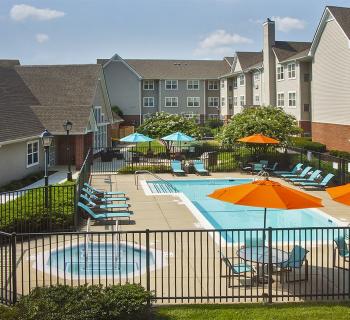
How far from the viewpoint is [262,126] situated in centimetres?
3344

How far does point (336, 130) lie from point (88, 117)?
19452 mm

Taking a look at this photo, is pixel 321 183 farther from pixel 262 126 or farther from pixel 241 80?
pixel 241 80

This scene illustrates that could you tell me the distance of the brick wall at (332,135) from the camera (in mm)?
38219

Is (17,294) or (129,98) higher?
(129,98)

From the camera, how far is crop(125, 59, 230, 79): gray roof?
76562 mm

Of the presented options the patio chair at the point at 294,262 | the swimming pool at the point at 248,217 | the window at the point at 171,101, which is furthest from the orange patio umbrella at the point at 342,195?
the window at the point at 171,101

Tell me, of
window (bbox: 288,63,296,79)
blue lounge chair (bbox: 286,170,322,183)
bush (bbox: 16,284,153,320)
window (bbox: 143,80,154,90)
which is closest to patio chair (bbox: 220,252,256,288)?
bush (bbox: 16,284,153,320)

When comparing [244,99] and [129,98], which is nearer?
[244,99]

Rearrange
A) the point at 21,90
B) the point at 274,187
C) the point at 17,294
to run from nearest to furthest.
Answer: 1. the point at 17,294
2. the point at 274,187
3. the point at 21,90

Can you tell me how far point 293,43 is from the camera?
58406 millimetres

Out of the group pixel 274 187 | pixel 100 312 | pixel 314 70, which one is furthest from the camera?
pixel 314 70

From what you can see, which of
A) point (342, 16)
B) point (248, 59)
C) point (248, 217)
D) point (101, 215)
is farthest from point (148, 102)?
point (101, 215)

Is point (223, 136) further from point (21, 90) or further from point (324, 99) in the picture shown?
point (21, 90)

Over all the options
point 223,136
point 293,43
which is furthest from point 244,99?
point 223,136
